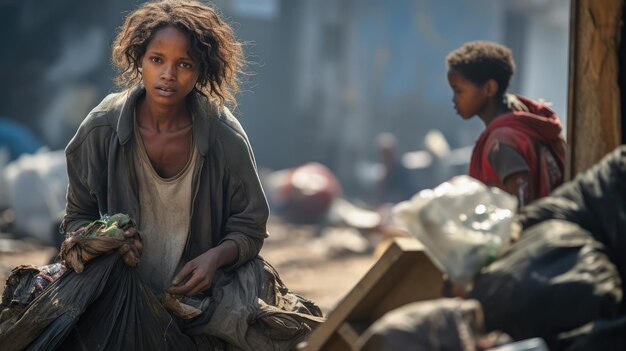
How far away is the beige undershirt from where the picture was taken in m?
5.04

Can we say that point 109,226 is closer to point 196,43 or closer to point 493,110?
point 196,43

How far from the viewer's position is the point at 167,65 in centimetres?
497

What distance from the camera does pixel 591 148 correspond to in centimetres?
432

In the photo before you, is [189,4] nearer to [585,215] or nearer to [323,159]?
[585,215]

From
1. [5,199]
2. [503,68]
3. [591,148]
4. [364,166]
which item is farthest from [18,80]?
[591,148]

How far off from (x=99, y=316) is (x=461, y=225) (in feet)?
5.97

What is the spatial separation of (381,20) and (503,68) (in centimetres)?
1963

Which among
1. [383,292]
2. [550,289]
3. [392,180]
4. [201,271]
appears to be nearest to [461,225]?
[550,289]

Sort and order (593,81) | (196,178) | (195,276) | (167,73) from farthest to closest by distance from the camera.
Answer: (196,178) → (167,73) → (195,276) → (593,81)

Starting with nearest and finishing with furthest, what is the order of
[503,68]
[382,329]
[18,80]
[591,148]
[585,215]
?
[382,329] → [585,215] → [591,148] → [503,68] → [18,80]

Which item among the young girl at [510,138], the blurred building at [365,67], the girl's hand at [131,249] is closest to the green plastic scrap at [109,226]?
the girl's hand at [131,249]

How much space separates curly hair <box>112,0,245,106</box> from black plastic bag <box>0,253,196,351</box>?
0.93 metres

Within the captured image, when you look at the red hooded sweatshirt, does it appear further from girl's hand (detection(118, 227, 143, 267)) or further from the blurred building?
the blurred building

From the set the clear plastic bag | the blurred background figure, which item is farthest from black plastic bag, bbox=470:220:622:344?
the blurred background figure
